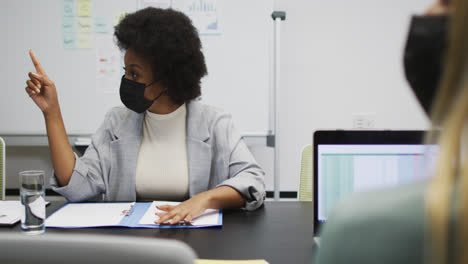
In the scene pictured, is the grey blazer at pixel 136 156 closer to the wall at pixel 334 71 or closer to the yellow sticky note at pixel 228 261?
the yellow sticky note at pixel 228 261

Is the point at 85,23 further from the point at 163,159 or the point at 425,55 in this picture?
the point at 425,55

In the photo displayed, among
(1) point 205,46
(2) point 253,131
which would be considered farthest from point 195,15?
(2) point 253,131

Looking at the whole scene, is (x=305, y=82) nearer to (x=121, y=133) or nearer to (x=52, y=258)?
(x=121, y=133)

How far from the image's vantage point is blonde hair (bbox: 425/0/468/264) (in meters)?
0.26

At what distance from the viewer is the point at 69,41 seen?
2258 mm

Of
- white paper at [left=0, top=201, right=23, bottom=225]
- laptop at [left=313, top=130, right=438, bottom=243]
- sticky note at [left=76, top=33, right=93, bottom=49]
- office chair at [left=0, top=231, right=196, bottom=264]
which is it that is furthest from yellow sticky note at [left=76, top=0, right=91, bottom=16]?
office chair at [left=0, top=231, right=196, bottom=264]

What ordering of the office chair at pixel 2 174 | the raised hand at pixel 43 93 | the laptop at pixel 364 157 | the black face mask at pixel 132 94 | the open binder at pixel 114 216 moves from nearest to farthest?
the laptop at pixel 364 157 < the open binder at pixel 114 216 < the raised hand at pixel 43 93 < the black face mask at pixel 132 94 < the office chair at pixel 2 174

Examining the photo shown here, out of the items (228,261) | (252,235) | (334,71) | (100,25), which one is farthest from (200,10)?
(228,261)

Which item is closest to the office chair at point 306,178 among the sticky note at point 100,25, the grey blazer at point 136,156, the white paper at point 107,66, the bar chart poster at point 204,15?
the grey blazer at point 136,156

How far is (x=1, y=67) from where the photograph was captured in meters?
2.27

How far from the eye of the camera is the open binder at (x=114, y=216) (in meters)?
0.96

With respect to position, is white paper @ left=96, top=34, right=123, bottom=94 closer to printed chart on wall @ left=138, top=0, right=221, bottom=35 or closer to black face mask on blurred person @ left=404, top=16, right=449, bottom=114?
printed chart on wall @ left=138, top=0, right=221, bottom=35

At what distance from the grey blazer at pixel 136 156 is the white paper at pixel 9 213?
20 centimetres

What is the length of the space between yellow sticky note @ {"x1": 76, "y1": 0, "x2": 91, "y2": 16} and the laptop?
6.22 feet
